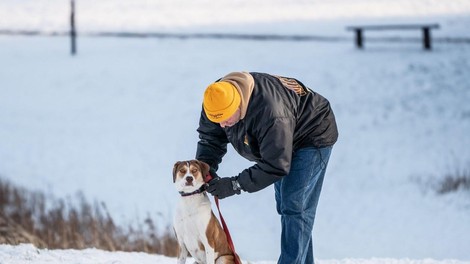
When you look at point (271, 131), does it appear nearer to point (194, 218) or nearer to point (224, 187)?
point (224, 187)

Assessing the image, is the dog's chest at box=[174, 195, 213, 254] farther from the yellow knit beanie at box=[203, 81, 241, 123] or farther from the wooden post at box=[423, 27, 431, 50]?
the wooden post at box=[423, 27, 431, 50]

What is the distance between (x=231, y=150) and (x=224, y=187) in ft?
35.3

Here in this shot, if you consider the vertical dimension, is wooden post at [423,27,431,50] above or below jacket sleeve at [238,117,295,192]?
above

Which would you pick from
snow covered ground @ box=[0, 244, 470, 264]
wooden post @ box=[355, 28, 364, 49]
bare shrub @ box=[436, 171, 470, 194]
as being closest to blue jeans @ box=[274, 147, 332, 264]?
snow covered ground @ box=[0, 244, 470, 264]

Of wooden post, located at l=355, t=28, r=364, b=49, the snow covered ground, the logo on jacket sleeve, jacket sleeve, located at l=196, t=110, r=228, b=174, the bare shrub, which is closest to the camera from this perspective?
the logo on jacket sleeve

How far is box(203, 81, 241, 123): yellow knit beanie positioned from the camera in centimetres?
486

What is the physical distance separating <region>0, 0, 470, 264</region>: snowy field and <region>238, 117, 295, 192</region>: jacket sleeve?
2102mm

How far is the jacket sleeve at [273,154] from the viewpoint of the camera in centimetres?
493

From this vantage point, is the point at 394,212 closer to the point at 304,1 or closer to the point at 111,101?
the point at 111,101

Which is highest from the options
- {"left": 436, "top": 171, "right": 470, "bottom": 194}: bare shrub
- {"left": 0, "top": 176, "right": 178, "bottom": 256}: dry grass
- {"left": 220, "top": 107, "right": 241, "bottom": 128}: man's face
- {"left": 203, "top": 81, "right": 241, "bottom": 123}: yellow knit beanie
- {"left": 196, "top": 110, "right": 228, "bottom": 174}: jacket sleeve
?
{"left": 203, "top": 81, "right": 241, "bottom": 123}: yellow knit beanie

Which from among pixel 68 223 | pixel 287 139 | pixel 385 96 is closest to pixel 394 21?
pixel 385 96

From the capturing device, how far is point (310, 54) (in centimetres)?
2312

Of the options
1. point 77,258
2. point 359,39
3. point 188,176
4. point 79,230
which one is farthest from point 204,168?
point 359,39

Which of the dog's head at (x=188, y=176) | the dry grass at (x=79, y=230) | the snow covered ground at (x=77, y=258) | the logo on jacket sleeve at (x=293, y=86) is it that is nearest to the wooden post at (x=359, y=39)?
the dry grass at (x=79, y=230)
